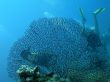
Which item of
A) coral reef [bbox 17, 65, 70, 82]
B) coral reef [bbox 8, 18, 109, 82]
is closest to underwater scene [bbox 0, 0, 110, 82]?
coral reef [bbox 8, 18, 109, 82]

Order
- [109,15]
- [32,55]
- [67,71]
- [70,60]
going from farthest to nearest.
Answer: [109,15] < [32,55] < [70,60] < [67,71]

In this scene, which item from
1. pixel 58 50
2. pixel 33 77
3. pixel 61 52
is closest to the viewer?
pixel 33 77

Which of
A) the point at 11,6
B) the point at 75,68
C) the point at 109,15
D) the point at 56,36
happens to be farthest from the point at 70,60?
the point at 11,6

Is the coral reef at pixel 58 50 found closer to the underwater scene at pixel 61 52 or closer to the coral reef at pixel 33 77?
the underwater scene at pixel 61 52

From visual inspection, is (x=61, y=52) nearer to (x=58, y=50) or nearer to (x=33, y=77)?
(x=58, y=50)

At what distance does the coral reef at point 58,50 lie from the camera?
24.3 ft

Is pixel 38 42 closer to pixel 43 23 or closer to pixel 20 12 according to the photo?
pixel 43 23

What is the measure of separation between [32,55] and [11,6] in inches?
2679

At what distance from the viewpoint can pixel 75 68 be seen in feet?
23.5

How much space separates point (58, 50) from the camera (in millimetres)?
7867

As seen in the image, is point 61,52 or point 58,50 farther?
point 58,50

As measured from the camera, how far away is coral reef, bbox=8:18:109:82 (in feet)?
24.3

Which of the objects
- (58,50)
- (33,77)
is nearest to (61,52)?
(58,50)

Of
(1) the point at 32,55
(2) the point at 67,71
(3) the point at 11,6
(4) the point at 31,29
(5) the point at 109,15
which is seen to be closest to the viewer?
(2) the point at 67,71
